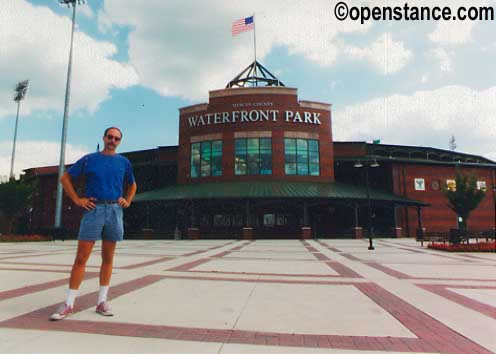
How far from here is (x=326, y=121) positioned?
107 feet

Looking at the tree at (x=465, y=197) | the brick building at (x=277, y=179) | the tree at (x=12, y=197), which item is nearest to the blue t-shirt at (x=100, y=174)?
the brick building at (x=277, y=179)

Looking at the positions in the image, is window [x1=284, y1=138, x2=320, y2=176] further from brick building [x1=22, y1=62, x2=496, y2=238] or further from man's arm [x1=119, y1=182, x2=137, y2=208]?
man's arm [x1=119, y1=182, x2=137, y2=208]

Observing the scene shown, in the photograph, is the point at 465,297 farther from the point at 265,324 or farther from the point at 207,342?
the point at 207,342

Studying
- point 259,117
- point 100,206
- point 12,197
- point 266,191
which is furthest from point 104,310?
point 12,197

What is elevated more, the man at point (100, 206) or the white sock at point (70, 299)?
the man at point (100, 206)

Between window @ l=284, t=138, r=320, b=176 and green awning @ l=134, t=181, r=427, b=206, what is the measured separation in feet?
4.68

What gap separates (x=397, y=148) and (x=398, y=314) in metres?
37.1

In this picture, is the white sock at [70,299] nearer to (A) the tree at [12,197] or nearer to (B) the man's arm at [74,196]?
(B) the man's arm at [74,196]

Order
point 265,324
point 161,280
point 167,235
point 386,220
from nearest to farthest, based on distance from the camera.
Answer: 1. point 265,324
2. point 161,280
3. point 167,235
4. point 386,220

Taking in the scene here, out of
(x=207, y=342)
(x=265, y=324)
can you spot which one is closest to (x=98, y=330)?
(x=207, y=342)

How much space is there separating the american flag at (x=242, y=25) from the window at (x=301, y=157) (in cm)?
1229

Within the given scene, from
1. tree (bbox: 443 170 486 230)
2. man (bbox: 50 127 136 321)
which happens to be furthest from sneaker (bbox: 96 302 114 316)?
tree (bbox: 443 170 486 230)

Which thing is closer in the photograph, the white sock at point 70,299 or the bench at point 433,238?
the white sock at point 70,299

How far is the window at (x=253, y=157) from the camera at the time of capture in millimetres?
30453
